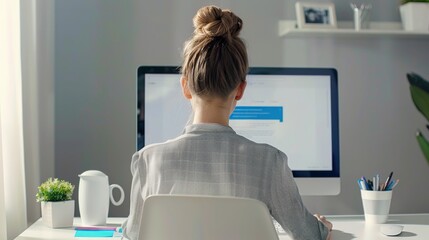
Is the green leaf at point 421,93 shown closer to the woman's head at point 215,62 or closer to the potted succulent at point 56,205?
the woman's head at point 215,62

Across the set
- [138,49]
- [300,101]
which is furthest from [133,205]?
[138,49]

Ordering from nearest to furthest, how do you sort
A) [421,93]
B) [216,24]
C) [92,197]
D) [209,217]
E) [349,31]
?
[209,217] → [216,24] → [92,197] → [421,93] → [349,31]

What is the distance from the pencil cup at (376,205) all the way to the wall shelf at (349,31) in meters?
0.99

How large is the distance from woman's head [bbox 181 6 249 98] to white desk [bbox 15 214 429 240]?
469mm

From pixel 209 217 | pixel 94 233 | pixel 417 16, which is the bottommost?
pixel 94 233

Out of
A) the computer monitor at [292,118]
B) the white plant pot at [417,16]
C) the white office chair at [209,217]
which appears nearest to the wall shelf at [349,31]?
the white plant pot at [417,16]

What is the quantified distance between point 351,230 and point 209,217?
0.73m

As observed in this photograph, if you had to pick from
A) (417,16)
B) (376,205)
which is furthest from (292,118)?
(417,16)

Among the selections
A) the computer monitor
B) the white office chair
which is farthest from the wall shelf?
the white office chair

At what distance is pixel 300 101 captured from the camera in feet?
7.14

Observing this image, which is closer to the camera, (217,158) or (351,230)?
(217,158)

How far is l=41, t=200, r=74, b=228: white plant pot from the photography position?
1.96m

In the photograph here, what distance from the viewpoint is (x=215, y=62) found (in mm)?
1502

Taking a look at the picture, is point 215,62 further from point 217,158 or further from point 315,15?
point 315,15
